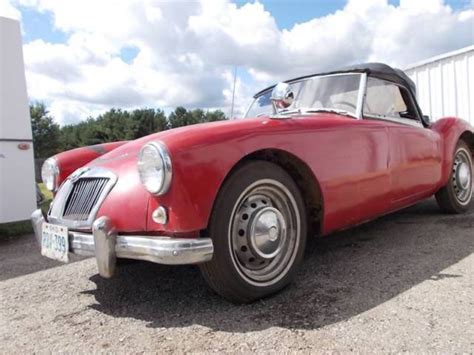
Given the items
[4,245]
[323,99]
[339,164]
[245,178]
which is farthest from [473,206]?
[4,245]

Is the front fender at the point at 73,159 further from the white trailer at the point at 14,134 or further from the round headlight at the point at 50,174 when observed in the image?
the white trailer at the point at 14,134

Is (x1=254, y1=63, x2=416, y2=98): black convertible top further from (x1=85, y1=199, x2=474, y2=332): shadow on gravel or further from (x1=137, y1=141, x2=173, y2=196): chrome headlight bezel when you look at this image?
(x1=137, y1=141, x2=173, y2=196): chrome headlight bezel

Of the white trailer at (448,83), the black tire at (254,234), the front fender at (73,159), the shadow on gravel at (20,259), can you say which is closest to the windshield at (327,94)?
the black tire at (254,234)

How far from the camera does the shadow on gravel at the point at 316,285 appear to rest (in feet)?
7.73

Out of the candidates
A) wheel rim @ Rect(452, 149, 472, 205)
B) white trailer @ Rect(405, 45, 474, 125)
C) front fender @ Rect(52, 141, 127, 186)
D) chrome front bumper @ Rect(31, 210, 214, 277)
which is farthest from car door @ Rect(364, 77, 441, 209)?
white trailer @ Rect(405, 45, 474, 125)

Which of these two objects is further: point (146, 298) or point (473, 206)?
point (473, 206)

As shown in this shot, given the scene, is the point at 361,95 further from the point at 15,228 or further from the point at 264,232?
the point at 15,228

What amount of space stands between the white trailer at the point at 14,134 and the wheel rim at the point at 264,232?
14.0ft

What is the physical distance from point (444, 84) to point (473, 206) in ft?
11.5

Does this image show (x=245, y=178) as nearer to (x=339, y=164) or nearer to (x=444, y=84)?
(x=339, y=164)

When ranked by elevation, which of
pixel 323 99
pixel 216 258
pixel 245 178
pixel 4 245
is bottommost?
pixel 4 245

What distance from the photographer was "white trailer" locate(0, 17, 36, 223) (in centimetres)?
560

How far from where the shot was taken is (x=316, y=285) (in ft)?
9.08

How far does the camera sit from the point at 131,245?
2.28 metres
